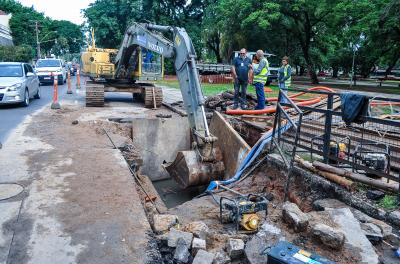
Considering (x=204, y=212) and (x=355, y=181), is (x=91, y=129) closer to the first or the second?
(x=204, y=212)

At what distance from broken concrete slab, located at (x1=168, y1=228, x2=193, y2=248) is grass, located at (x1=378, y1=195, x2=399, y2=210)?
2.56 m

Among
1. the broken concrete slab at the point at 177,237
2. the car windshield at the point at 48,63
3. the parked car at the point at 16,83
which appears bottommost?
the broken concrete slab at the point at 177,237

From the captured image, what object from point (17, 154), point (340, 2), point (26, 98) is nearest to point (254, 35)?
point (340, 2)

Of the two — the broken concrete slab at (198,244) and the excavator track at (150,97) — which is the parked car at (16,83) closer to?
the excavator track at (150,97)

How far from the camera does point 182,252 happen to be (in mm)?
3869

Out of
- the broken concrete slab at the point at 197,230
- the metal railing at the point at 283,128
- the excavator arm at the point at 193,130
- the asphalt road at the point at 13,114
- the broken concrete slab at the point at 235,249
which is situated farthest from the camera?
the asphalt road at the point at 13,114

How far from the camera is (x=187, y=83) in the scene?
347 inches

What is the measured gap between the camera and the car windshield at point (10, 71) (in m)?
13.7

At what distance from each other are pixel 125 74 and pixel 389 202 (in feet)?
38.3

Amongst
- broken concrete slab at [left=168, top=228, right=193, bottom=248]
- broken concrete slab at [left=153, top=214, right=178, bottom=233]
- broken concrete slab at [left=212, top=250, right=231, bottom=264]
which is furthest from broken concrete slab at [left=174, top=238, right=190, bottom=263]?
broken concrete slab at [left=153, top=214, right=178, bottom=233]

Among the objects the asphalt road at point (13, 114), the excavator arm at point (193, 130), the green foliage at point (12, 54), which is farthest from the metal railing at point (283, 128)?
the green foliage at point (12, 54)

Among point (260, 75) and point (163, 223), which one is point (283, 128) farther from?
point (163, 223)

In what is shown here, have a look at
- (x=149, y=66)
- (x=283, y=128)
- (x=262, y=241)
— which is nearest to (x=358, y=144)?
(x=283, y=128)

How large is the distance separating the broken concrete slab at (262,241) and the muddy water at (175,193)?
451cm
